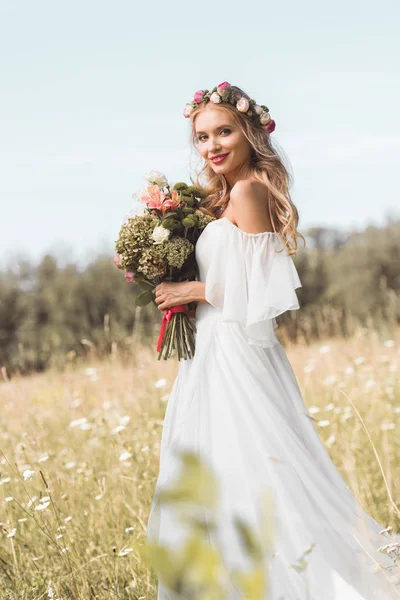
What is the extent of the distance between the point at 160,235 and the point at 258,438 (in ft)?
3.25

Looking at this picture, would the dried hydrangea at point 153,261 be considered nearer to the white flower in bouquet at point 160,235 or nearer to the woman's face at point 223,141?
the white flower in bouquet at point 160,235

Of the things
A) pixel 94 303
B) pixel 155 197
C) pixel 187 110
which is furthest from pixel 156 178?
pixel 94 303

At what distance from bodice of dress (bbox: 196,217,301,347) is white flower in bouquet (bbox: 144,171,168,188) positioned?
379 mm

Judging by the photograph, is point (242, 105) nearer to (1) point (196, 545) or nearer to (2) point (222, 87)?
(2) point (222, 87)

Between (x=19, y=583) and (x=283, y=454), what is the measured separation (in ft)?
4.68

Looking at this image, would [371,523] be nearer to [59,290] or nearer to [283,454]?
[283,454]

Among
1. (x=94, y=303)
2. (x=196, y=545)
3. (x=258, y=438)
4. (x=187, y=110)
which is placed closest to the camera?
(x=196, y=545)

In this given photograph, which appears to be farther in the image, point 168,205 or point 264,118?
point 264,118

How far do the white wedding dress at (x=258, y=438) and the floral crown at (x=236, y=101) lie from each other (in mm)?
613

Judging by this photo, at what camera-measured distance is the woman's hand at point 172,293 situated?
3.23m

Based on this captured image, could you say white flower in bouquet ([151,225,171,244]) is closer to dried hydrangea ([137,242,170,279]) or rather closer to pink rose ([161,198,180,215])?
dried hydrangea ([137,242,170,279])

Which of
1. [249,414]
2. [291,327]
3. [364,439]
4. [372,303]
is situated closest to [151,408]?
[364,439]

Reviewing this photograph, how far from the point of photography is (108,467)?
4297 mm

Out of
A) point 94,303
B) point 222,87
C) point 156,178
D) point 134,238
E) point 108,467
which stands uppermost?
point 222,87
